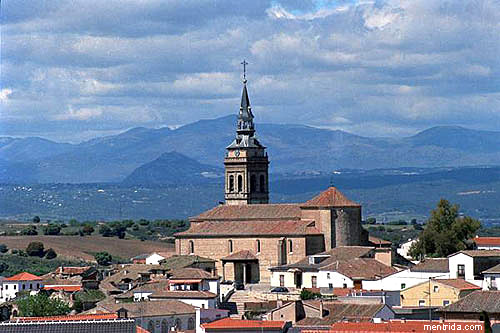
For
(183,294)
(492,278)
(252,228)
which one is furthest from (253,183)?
(492,278)

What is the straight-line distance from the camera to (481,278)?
7338 centimetres

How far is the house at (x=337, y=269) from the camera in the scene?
258ft

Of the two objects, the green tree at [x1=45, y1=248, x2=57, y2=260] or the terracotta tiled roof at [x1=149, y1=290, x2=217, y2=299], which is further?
the green tree at [x1=45, y1=248, x2=57, y2=260]

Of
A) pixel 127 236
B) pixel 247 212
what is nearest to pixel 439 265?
pixel 247 212

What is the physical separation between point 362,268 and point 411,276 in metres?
5.72

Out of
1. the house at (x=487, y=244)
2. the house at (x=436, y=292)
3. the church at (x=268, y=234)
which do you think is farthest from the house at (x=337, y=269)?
the house at (x=436, y=292)

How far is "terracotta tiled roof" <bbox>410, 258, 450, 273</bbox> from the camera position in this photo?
2955 inches

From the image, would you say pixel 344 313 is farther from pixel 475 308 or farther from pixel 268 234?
pixel 268 234

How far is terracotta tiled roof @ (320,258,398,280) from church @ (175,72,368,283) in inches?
321

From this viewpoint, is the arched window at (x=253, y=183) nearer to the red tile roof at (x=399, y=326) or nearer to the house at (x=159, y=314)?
the house at (x=159, y=314)

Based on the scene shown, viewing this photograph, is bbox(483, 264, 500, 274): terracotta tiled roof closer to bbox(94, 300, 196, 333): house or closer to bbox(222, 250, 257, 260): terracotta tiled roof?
bbox(94, 300, 196, 333): house

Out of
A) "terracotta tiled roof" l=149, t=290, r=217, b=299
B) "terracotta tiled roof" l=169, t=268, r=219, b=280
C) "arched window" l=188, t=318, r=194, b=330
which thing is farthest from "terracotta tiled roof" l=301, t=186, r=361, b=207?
"arched window" l=188, t=318, r=194, b=330

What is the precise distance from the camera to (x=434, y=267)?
75750 mm

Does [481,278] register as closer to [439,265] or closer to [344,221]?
[439,265]
